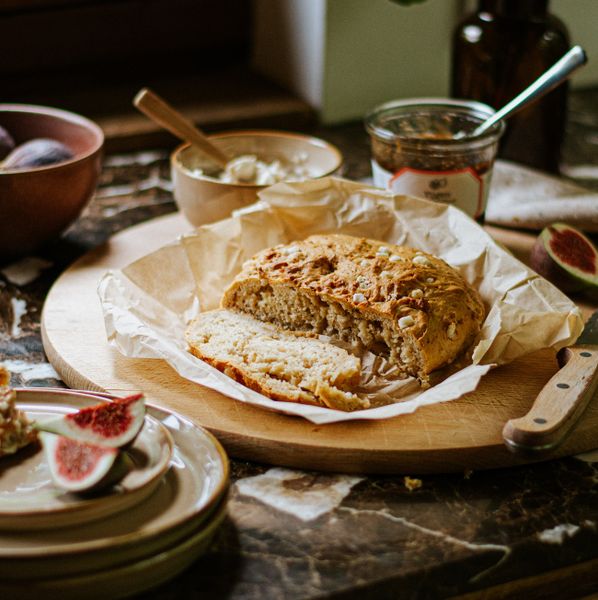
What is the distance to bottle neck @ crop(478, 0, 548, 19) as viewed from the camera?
319 centimetres

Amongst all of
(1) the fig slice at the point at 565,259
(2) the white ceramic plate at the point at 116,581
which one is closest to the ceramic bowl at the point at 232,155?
(1) the fig slice at the point at 565,259

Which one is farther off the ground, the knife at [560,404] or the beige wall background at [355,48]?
the beige wall background at [355,48]

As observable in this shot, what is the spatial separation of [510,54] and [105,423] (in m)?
2.28

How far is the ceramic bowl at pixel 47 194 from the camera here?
8.43 feet

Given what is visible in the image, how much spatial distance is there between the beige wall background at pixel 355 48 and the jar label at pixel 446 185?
1.49 metres

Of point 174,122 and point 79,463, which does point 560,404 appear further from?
point 174,122

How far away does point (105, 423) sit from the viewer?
5.39ft

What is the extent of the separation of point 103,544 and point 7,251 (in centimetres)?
153

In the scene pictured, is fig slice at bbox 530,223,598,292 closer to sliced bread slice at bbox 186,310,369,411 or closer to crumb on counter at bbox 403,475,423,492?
sliced bread slice at bbox 186,310,369,411

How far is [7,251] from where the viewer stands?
2.71m

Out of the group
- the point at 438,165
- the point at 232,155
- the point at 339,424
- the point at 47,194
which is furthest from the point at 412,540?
the point at 232,155

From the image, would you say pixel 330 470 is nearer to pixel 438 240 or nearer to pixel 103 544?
pixel 103 544

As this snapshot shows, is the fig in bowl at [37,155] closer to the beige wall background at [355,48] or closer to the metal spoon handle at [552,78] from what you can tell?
the metal spoon handle at [552,78]

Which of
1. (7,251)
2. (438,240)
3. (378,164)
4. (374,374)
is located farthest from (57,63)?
(374,374)
